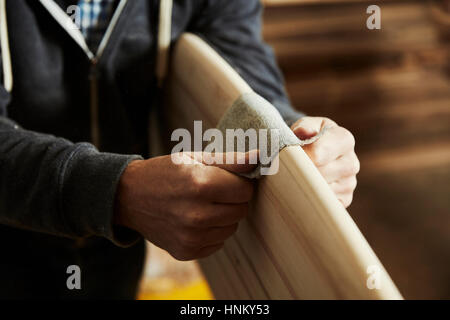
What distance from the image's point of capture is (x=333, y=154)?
0.48 metres

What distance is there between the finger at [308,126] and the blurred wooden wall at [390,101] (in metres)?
0.92

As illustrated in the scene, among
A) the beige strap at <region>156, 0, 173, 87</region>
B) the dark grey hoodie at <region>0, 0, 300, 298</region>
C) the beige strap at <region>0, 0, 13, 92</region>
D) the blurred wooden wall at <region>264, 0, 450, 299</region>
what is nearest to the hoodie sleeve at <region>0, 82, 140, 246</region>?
the dark grey hoodie at <region>0, 0, 300, 298</region>

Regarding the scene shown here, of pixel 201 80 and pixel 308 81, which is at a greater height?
pixel 201 80

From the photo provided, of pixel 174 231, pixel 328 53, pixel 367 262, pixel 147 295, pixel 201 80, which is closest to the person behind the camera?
pixel 367 262

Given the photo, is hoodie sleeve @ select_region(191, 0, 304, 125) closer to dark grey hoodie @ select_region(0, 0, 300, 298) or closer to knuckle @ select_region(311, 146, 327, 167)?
dark grey hoodie @ select_region(0, 0, 300, 298)

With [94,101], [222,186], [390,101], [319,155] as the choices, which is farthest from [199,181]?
[390,101]

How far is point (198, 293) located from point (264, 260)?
0.91 meters

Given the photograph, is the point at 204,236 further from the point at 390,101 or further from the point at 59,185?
the point at 390,101

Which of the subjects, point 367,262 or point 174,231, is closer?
point 367,262

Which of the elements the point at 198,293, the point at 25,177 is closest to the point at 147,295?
the point at 198,293

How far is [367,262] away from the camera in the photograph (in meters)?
0.35

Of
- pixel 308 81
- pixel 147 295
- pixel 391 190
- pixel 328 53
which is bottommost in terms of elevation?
pixel 147 295

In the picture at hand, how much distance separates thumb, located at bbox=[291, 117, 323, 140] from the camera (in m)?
0.50
